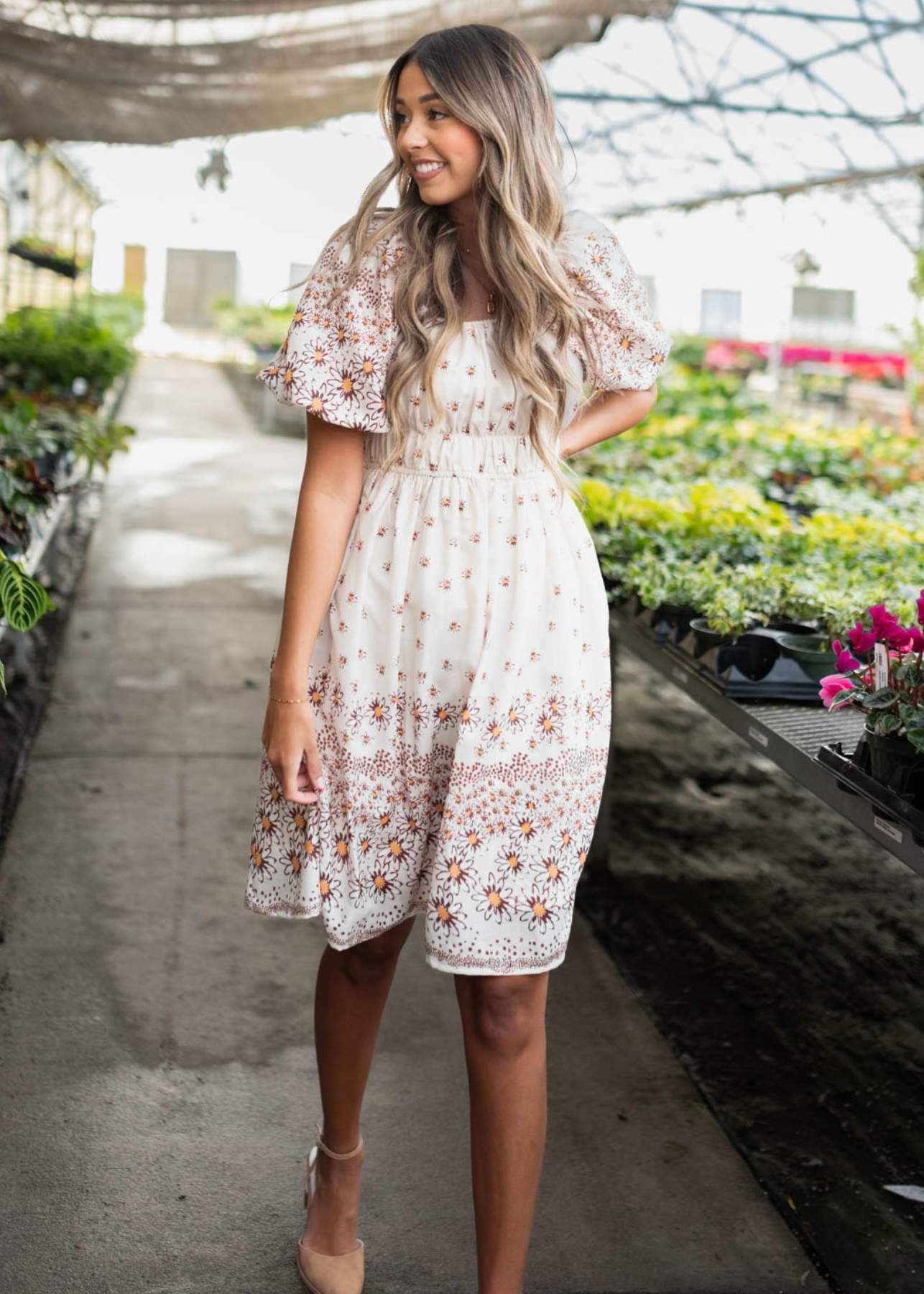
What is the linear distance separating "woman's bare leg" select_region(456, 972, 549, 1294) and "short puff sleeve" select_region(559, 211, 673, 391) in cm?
77

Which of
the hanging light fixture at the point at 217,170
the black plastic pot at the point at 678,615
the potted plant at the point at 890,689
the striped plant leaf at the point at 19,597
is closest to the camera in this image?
the potted plant at the point at 890,689

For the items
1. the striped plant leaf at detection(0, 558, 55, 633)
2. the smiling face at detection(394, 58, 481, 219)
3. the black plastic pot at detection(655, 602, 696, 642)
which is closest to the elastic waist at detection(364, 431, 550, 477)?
the smiling face at detection(394, 58, 481, 219)

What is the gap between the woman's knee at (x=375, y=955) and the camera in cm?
163

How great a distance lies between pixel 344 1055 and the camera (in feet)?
5.57

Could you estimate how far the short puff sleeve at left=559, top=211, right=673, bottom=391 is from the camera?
1.54 metres

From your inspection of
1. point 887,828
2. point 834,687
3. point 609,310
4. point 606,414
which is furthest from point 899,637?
point 609,310

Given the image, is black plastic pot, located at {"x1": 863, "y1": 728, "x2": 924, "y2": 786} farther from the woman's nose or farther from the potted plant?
the woman's nose

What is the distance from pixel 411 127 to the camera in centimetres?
144

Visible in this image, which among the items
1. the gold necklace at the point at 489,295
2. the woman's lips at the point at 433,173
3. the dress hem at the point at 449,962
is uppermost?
the woman's lips at the point at 433,173

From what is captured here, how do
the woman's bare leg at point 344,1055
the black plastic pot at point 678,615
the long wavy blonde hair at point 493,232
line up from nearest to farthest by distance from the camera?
the long wavy blonde hair at point 493,232
the woman's bare leg at point 344,1055
the black plastic pot at point 678,615

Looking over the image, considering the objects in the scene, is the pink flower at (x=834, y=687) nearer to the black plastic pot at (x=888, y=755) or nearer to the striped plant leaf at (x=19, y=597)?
the black plastic pot at (x=888, y=755)

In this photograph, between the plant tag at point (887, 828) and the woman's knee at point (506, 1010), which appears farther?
the plant tag at point (887, 828)

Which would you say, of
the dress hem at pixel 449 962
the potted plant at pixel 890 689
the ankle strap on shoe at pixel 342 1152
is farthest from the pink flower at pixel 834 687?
the ankle strap on shoe at pixel 342 1152

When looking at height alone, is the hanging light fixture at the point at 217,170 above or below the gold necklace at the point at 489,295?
above
